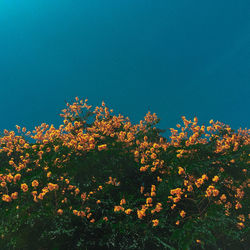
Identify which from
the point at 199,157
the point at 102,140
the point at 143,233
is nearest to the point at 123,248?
the point at 143,233

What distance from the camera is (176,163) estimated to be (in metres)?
6.41

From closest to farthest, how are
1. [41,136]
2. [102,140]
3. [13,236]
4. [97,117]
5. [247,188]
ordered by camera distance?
[13,236], [247,188], [102,140], [41,136], [97,117]

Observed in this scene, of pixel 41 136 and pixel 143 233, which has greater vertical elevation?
pixel 41 136

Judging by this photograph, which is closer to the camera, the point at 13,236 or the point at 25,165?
the point at 13,236

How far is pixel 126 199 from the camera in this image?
5.97 m

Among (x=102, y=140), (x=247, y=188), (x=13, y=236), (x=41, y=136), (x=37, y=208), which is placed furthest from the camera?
(x=41, y=136)

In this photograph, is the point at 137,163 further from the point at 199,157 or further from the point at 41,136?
the point at 41,136

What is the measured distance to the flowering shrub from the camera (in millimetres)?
5152

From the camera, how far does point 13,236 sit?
203 inches

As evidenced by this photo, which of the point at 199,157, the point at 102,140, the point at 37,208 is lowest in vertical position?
the point at 37,208

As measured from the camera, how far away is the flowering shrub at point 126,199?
5.15 m

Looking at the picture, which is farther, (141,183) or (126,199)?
(141,183)

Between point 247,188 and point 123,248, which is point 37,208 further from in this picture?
point 247,188

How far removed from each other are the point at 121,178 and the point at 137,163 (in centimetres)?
78
